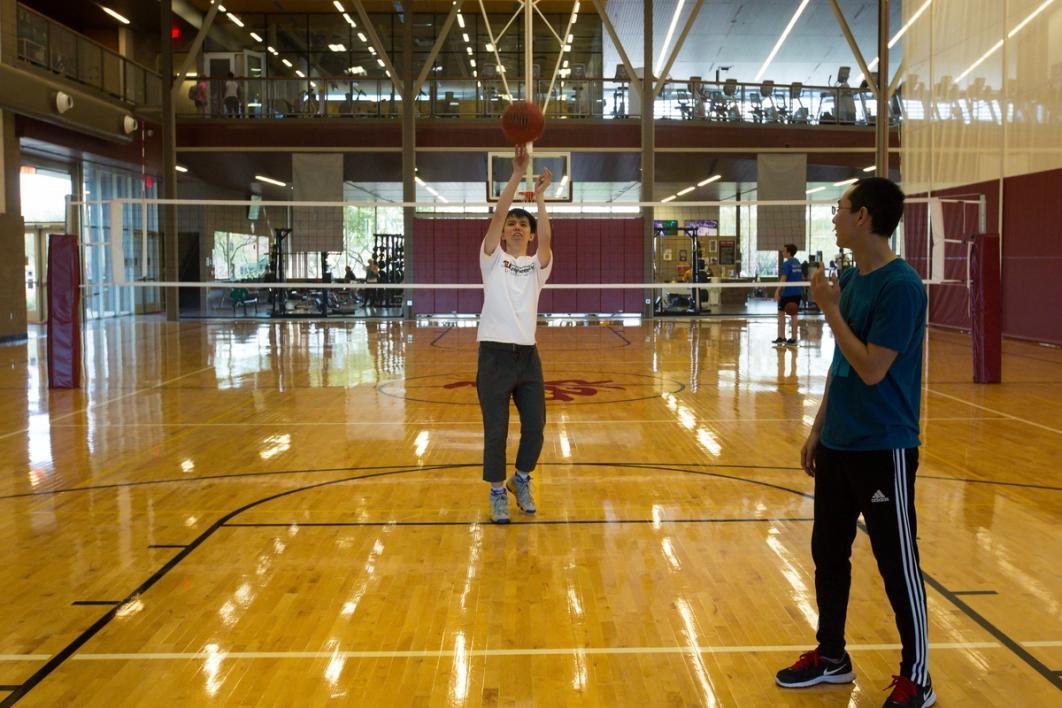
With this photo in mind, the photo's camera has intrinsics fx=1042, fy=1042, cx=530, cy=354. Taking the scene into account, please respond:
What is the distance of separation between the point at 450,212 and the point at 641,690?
28336 mm

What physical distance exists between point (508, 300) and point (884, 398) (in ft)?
8.13

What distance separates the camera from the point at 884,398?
10.0 ft

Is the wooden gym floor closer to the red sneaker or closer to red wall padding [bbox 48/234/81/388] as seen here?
the red sneaker

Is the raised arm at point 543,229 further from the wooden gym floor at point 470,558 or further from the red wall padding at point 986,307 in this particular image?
the red wall padding at point 986,307

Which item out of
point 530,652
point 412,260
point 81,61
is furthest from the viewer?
point 412,260

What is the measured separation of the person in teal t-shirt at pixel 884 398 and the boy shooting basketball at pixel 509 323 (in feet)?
7.37

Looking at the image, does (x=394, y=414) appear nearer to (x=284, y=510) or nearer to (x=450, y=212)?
(x=284, y=510)

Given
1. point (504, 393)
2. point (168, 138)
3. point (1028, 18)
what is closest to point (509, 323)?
point (504, 393)

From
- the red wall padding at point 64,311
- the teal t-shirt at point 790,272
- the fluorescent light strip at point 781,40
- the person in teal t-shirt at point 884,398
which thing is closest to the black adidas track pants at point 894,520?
the person in teal t-shirt at point 884,398

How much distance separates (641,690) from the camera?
326 centimetres

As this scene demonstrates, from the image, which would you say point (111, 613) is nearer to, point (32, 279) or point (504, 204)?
point (504, 204)

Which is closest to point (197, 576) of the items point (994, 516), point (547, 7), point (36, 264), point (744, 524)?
point (744, 524)

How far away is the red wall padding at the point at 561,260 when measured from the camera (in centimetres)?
2553

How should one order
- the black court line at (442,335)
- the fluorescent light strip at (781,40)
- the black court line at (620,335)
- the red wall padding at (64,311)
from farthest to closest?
1. the fluorescent light strip at (781,40)
2. the black court line at (442,335)
3. the black court line at (620,335)
4. the red wall padding at (64,311)
